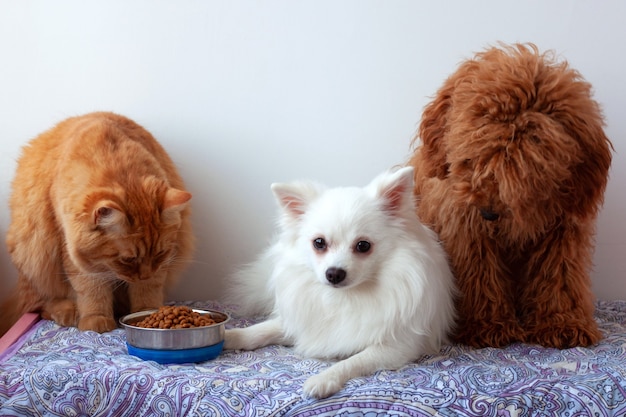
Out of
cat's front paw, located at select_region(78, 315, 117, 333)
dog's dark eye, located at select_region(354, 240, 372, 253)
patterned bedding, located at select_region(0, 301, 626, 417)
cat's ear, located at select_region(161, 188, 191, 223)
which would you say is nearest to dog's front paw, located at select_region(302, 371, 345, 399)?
patterned bedding, located at select_region(0, 301, 626, 417)

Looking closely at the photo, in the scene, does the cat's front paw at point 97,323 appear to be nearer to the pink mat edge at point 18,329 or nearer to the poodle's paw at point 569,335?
the pink mat edge at point 18,329

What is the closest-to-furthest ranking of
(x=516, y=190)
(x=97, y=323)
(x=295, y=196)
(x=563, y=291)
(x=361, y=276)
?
(x=516, y=190) < (x=361, y=276) < (x=295, y=196) < (x=563, y=291) < (x=97, y=323)

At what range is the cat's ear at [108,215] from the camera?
220 cm

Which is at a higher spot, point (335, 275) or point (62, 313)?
point (335, 275)

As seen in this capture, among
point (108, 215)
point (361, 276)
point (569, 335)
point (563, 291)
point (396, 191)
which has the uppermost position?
point (396, 191)

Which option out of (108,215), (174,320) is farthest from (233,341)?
(108,215)

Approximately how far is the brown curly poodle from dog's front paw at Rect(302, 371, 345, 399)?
67cm

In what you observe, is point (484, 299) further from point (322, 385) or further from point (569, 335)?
point (322, 385)

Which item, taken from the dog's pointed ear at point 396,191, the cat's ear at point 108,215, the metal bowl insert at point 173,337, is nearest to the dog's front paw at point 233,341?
the metal bowl insert at point 173,337

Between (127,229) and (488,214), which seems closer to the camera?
(488,214)

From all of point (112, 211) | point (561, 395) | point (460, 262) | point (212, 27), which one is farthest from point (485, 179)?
point (212, 27)

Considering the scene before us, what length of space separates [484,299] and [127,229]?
49.8 inches

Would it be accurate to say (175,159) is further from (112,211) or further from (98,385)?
(98,385)

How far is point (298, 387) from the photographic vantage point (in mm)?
1825
